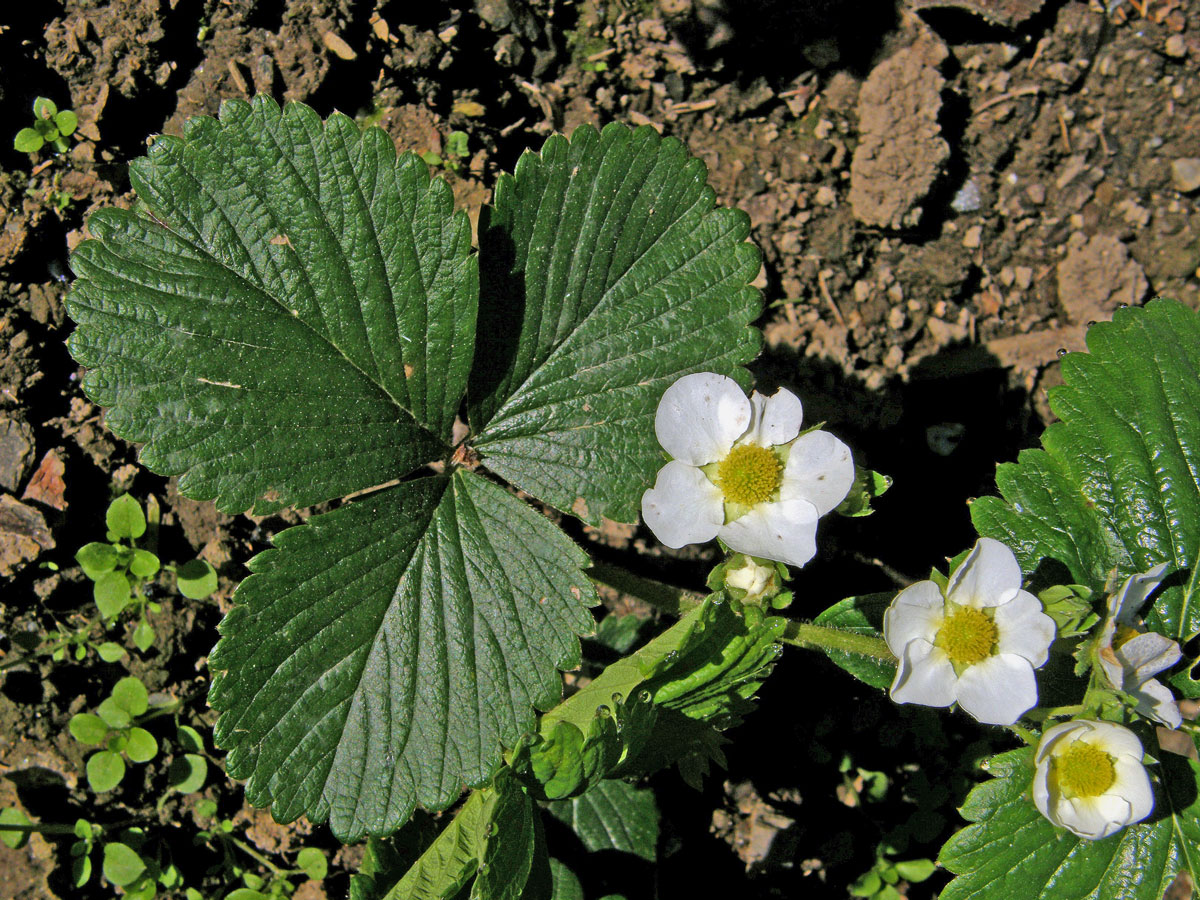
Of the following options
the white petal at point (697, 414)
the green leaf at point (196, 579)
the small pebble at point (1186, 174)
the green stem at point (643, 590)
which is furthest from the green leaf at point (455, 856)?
the small pebble at point (1186, 174)

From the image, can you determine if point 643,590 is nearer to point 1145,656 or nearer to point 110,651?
point 1145,656

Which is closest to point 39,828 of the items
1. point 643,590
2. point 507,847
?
point 507,847

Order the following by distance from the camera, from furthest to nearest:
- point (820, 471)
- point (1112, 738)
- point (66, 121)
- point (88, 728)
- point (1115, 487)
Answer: point (66, 121) → point (88, 728) → point (1115, 487) → point (820, 471) → point (1112, 738)

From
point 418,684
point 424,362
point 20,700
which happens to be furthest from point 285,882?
point 424,362

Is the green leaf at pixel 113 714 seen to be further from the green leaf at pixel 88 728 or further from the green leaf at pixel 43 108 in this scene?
the green leaf at pixel 43 108

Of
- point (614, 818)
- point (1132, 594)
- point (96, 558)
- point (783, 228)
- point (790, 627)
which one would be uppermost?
point (783, 228)

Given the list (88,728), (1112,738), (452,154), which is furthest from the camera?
(452,154)
